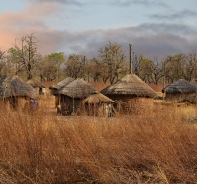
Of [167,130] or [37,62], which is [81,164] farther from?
[37,62]

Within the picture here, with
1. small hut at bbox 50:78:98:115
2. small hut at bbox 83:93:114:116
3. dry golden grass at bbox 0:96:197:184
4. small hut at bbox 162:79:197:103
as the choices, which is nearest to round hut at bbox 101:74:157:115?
small hut at bbox 83:93:114:116

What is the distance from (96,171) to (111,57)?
1636 inches

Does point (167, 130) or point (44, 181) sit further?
point (167, 130)

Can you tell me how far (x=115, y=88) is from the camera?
63.9ft

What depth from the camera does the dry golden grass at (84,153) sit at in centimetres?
384

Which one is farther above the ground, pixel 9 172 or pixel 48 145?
pixel 48 145

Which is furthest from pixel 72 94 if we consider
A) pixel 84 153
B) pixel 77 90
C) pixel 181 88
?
pixel 84 153

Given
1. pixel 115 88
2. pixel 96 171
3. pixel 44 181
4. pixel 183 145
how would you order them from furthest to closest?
1. pixel 115 88
2. pixel 183 145
3. pixel 96 171
4. pixel 44 181

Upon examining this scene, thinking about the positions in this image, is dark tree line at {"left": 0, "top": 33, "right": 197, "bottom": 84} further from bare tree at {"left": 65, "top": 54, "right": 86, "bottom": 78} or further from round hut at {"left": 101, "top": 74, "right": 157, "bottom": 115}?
round hut at {"left": 101, "top": 74, "right": 157, "bottom": 115}

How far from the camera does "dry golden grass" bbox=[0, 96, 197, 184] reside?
151 inches

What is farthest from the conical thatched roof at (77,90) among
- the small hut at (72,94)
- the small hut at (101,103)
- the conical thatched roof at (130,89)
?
the small hut at (101,103)

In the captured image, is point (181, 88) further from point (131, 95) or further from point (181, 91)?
point (131, 95)

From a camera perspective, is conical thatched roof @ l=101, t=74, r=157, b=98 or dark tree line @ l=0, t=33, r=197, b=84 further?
dark tree line @ l=0, t=33, r=197, b=84

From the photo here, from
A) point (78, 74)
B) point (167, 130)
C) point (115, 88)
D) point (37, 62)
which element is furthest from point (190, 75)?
point (167, 130)
